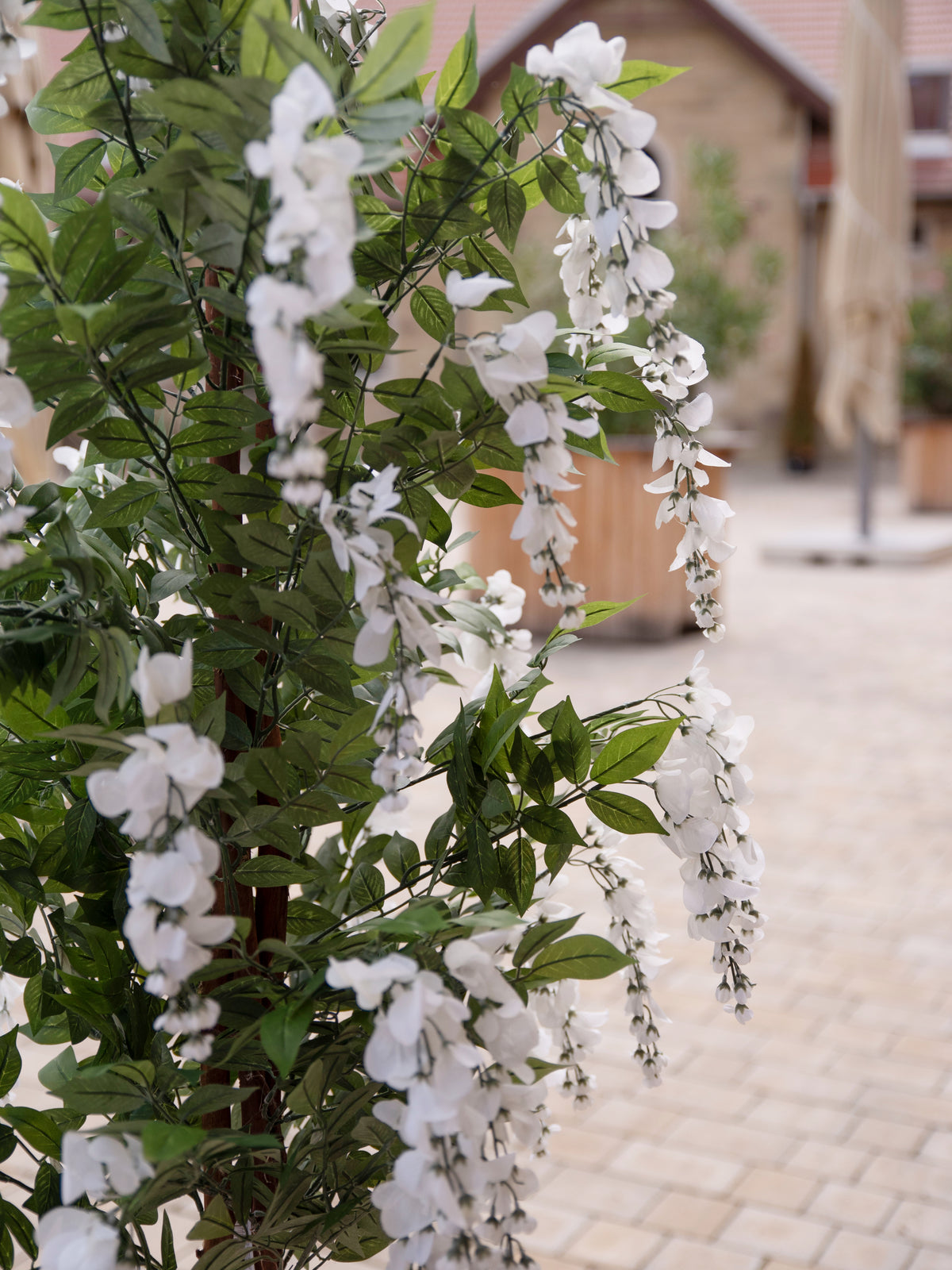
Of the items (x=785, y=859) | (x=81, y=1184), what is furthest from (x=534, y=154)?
(x=785, y=859)

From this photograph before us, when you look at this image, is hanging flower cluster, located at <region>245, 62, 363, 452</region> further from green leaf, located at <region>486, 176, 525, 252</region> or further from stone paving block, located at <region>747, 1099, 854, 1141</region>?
stone paving block, located at <region>747, 1099, 854, 1141</region>

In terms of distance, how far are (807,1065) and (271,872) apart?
2399mm

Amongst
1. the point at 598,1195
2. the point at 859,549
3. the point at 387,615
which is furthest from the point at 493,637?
the point at 859,549

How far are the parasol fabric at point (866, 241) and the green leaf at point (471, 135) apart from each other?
9397mm

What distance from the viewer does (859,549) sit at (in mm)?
10758

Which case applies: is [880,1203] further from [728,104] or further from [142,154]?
[728,104]

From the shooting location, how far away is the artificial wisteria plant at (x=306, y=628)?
803 mm

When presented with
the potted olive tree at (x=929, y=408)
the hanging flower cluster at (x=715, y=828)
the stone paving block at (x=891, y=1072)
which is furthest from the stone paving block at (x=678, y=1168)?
the potted olive tree at (x=929, y=408)

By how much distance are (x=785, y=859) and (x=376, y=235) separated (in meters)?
3.78

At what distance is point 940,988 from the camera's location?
11.5ft

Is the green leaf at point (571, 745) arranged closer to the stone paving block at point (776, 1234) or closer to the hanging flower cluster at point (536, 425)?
the hanging flower cluster at point (536, 425)

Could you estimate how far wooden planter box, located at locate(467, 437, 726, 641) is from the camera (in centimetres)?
788

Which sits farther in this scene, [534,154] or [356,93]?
[534,154]

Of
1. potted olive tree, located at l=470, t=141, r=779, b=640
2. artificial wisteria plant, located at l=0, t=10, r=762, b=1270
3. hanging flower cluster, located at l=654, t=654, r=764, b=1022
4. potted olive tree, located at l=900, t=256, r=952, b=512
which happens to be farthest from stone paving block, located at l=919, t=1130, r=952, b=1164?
potted olive tree, located at l=900, t=256, r=952, b=512
